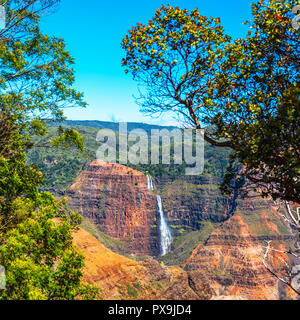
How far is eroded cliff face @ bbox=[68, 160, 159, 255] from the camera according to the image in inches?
4919

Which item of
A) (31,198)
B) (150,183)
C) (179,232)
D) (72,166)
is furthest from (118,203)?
(31,198)

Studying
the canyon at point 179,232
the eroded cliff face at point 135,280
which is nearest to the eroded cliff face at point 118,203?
the canyon at point 179,232

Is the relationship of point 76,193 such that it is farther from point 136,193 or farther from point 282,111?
point 282,111

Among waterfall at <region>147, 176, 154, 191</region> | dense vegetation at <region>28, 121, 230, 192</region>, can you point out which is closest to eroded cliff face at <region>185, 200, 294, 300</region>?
dense vegetation at <region>28, 121, 230, 192</region>

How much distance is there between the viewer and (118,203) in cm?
12912

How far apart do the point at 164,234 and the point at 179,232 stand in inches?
281

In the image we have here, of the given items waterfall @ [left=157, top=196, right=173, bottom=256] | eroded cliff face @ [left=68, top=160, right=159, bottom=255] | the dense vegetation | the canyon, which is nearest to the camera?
the canyon

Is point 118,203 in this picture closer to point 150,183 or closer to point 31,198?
point 150,183

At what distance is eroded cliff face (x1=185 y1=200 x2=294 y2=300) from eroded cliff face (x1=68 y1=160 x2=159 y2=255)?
30468 mm

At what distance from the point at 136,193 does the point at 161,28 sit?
410 feet

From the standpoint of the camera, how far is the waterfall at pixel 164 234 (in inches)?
4758

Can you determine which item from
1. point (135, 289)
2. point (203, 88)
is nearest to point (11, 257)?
point (203, 88)

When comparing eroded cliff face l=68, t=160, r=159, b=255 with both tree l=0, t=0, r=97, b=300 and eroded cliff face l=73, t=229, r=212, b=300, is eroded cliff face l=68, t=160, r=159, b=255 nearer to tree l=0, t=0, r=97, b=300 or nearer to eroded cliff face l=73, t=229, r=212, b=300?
eroded cliff face l=73, t=229, r=212, b=300

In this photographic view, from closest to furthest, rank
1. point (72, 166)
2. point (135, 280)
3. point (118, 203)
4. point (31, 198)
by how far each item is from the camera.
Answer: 1. point (31, 198)
2. point (135, 280)
3. point (118, 203)
4. point (72, 166)
